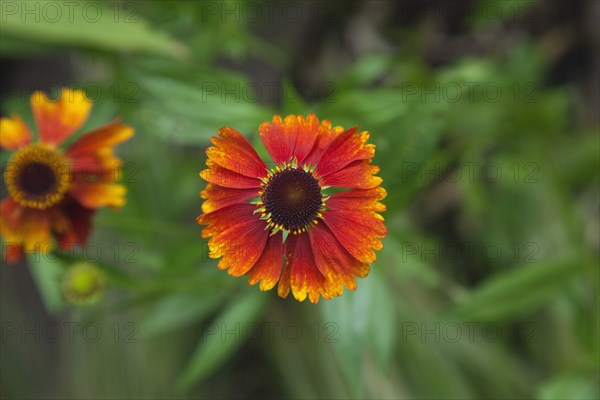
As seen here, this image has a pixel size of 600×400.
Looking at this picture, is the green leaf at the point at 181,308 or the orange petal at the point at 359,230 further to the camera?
the green leaf at the point at 181,308

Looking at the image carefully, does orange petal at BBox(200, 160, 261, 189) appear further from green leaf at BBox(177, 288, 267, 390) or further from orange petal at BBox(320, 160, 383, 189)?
green leaf at BBox(177, 288, 267, 390)

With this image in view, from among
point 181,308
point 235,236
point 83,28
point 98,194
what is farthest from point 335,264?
point 83,28

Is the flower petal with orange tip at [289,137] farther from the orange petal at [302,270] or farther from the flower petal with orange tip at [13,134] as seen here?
the flower petal with orange tip at [13,134]

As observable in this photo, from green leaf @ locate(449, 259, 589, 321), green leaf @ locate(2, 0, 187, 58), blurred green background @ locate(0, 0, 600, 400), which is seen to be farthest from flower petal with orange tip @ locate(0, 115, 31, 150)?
green leaf @ locate(449, 259, 589, 321)

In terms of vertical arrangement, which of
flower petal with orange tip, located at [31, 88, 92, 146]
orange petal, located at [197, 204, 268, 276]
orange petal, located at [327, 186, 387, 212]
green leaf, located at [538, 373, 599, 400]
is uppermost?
flower petal with orange tip, located at [31, 88, 92, 146]

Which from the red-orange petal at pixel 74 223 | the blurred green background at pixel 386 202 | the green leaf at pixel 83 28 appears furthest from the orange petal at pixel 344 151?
the green leaf at pixel 83 28

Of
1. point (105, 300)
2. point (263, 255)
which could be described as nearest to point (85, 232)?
point (263, 255)

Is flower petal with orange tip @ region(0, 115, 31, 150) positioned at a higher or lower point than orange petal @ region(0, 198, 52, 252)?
higher

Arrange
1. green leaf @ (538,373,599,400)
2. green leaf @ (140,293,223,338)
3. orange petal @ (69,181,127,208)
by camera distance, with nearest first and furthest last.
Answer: orange petal @ (69,181,127,208) < green leaf @ (538,373,599,400) < green leaf @ (140,293,223,338)

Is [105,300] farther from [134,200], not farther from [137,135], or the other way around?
[137,135]
